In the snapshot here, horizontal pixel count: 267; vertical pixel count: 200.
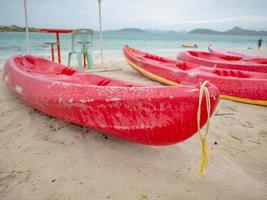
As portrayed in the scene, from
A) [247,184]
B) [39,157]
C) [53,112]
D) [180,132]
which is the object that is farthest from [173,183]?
[53,112]

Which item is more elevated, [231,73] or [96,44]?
[96,44]

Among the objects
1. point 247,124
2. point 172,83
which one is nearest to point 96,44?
point 172,83

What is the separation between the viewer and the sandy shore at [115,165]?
5.15ft

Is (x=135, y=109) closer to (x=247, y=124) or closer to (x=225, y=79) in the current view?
(x=247, y=124)

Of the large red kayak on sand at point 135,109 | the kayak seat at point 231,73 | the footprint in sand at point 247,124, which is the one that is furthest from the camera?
the kayak seat at point 231,73

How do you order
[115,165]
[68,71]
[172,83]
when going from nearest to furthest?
[115,165]
[68,71]
[172,83]

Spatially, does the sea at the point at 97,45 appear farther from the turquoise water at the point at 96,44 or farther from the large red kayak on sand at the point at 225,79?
the large red kayak on sand at the point at 225,79

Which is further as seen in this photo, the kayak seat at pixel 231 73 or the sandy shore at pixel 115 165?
the kayak seat at pixel 231 73

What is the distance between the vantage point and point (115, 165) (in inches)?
72.1

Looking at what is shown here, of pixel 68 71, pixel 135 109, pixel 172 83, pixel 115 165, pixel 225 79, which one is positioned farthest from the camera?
pixel 172 83

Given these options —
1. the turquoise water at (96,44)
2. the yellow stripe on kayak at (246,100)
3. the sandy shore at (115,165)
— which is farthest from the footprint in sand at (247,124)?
the turquoise water at (96,44)

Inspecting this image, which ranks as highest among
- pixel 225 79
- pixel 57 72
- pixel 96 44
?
pixel 96 44

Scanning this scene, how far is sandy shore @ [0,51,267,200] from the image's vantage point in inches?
61.8

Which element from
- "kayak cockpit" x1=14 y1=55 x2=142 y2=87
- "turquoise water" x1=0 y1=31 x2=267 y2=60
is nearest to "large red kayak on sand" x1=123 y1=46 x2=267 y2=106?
"kayak cockpit" x1=14 y1=55 x2=142 y2=87
